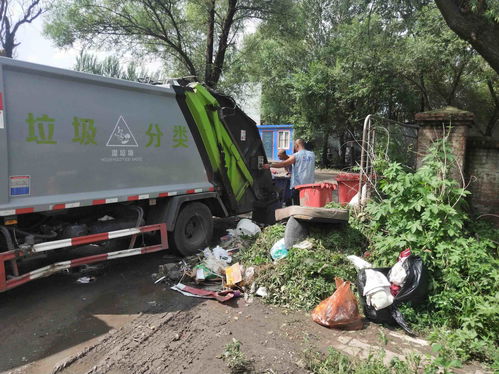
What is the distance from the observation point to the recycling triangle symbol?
4.45 meters

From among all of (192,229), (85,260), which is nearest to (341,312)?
(85,260)

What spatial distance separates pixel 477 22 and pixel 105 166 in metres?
4.95

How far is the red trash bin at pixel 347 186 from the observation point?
5.56m

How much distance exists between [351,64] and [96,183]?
44.9 ft

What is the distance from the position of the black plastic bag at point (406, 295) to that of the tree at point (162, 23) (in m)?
11.7

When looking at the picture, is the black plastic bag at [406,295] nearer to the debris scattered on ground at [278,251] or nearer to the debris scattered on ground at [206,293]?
the debris scattered on ground at [278,251]

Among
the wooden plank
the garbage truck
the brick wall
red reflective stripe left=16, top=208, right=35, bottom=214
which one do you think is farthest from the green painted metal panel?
the brick wall

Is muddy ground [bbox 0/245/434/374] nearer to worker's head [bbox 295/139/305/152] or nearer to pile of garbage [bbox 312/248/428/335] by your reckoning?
pile of garbage [bbox 312/248/428/335]

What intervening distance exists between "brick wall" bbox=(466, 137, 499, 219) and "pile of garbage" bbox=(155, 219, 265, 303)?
3.19m

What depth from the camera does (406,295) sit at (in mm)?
3449

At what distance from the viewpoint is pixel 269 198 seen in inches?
281

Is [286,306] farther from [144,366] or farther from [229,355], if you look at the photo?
[144,366]

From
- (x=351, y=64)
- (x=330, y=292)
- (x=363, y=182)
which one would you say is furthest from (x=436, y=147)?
(x=351, y=64)

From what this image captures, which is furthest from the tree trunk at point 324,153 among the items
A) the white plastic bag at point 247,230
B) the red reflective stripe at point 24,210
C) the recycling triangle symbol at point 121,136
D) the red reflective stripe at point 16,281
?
the red reflective stripe at point 16,281
